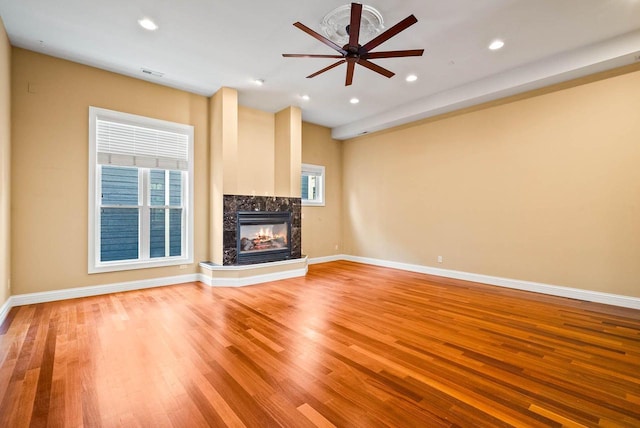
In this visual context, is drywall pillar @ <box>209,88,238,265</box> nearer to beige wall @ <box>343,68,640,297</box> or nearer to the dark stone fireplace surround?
the dark stone fireplace surround

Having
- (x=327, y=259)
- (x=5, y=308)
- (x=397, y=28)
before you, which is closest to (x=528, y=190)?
(x=397, y=28)

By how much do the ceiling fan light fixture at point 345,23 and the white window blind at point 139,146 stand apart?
10.7 feet

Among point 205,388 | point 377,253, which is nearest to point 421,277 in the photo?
point 377,253

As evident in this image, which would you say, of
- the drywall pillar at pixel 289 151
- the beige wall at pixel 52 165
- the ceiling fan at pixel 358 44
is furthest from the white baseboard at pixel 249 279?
the ceiling fan at pixel 358 44

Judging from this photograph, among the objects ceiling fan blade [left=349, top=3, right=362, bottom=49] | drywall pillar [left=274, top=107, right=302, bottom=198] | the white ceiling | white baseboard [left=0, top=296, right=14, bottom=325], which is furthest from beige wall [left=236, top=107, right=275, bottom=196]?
white baseboard [left=0, top=296, right=14, bottom=325]

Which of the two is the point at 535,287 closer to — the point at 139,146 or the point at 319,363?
the point at 319,363

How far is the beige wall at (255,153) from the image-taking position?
18.9ft

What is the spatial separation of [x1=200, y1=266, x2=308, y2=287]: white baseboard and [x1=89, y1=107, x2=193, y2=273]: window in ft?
2.30

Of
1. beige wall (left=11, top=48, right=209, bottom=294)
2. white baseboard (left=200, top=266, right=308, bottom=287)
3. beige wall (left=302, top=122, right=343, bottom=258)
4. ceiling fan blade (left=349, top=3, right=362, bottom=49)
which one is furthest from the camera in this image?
beige wall (left=302, top=122, right=343, bottom=258)

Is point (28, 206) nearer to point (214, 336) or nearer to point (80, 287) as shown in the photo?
point (80, 287)

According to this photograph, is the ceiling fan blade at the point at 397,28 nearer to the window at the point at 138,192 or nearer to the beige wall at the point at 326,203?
the window at the point at 138,192

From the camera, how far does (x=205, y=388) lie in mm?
1980

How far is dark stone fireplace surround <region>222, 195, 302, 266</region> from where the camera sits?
503 cm

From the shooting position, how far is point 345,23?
3.18 metres
